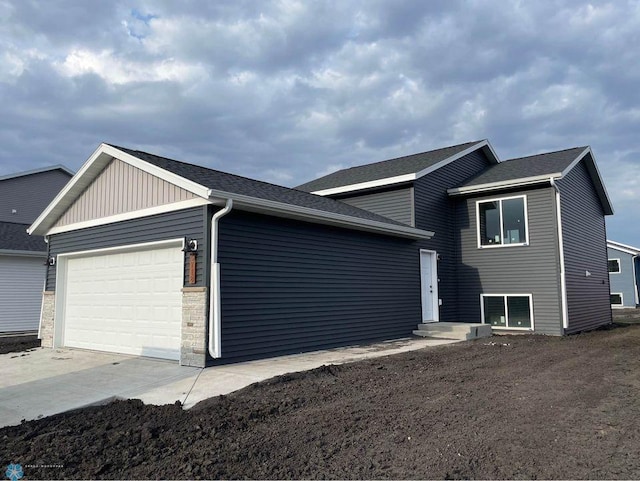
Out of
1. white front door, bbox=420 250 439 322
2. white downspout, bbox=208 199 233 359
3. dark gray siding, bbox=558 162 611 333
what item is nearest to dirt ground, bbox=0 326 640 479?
white downspout, bbox=208 199 233 359

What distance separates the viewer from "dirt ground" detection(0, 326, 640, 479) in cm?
386

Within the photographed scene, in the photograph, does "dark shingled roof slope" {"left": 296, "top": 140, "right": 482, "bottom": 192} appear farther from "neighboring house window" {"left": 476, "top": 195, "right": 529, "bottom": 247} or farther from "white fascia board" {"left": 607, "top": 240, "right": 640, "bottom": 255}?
"white fascia board" {"left": 607, "top": 240, "right": 640, "bottom": 255}

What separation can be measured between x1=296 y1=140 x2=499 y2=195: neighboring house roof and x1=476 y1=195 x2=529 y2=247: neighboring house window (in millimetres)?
1881

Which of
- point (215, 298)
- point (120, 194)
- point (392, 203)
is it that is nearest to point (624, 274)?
point (392, 203)

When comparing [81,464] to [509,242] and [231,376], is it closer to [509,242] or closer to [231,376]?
[231,376]

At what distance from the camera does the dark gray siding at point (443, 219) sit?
45.9ft

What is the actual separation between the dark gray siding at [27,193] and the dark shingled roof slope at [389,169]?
15605 millimetres

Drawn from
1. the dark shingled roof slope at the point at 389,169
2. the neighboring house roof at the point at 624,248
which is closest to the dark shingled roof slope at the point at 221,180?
the dark shingled roof slope at the point at 389,169

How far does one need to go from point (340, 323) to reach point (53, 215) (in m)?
7.38

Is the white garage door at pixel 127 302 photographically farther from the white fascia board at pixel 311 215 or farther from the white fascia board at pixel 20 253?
the white fascia board at pixel 20 253

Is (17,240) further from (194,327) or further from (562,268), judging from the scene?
(562,268)

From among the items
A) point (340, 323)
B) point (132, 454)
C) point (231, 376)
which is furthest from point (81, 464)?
point (340, 323)

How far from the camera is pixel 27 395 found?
21.9 feet

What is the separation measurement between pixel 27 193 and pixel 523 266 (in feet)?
76.2
